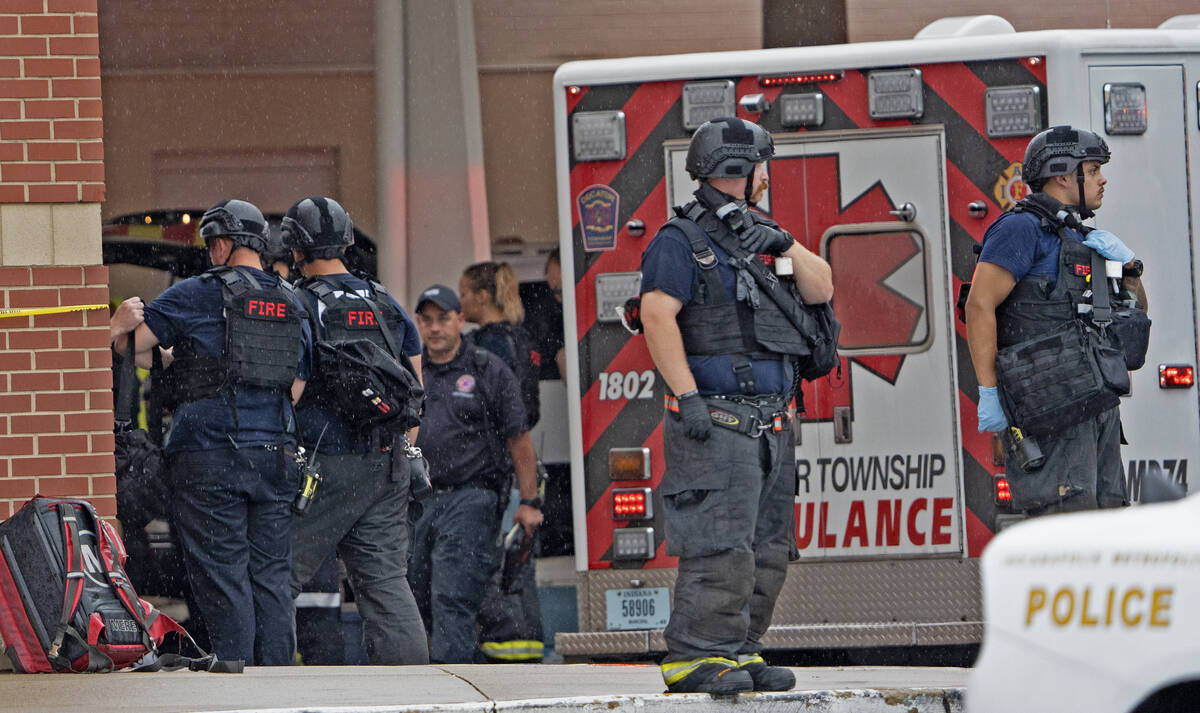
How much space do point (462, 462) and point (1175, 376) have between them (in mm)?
3224

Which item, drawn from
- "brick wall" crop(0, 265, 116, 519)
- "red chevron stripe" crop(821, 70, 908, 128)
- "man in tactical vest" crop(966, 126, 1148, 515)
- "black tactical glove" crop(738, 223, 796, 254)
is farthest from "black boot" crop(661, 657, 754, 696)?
"red chevron stripe" crop(821, 70, 908, 128)

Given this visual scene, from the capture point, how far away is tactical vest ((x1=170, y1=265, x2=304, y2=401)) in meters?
6.39

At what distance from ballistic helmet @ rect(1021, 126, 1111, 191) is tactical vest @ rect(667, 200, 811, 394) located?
4.07 ft

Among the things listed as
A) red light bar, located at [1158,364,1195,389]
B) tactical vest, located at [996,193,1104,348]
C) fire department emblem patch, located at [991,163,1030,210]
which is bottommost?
red light bar, located at [1158,364,1195,389]

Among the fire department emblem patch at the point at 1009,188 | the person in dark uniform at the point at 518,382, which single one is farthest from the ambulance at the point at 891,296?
the person in dark uniform at the point at 518,382

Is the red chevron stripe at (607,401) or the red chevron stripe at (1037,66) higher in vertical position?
the red chevron stripe at (1037,66)

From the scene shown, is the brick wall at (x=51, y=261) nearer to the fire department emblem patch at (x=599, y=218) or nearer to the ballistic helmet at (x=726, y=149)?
Result: the fire department emblem patch at (x=599, y=218)

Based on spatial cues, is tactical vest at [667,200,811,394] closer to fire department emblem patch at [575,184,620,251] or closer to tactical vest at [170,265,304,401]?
fire department emblem patch at [575,184,620,251]

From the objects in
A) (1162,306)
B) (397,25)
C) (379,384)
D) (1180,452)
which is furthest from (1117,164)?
(397,25)

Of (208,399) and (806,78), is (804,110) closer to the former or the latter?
(806,78)

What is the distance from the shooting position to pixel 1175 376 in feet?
22.5

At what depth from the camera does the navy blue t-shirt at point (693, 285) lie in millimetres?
5344

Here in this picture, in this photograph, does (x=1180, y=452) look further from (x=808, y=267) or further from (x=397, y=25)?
(x=397, y=25)

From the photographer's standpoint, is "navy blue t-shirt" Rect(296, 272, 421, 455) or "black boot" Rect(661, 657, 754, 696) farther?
"navy blue t-shirt" Rect(296, 272, 421, 455)
